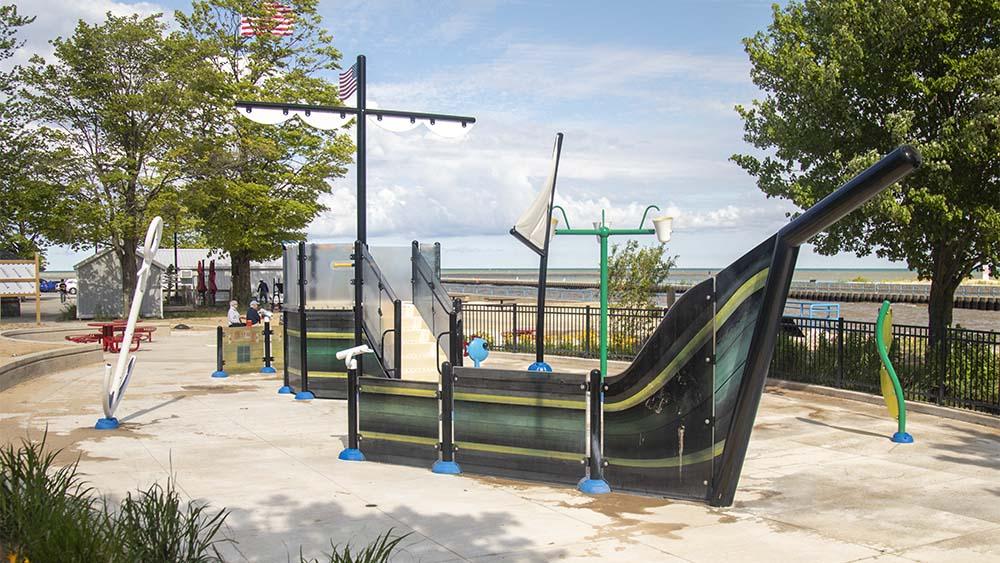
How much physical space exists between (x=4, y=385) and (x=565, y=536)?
43.7ft

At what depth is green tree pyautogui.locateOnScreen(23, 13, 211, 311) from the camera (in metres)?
37.8

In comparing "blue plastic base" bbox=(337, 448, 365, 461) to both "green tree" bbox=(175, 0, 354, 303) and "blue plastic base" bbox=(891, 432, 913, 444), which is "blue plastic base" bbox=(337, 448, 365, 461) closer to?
"blue plastic base" bbox=(891, 432, 913, 444)

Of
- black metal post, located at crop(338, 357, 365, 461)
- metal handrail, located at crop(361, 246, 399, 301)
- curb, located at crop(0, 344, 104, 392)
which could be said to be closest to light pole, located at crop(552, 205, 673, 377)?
metal handrail, located at crop(361, 246, 399, 301)

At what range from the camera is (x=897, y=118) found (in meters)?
16.1

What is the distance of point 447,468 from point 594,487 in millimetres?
1814

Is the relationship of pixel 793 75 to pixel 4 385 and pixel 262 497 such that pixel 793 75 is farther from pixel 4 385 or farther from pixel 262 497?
pixel 4 385

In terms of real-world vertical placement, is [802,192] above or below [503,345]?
above

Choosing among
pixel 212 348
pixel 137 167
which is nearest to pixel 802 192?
pixel 212 348

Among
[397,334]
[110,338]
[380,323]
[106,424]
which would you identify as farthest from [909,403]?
[110,338]

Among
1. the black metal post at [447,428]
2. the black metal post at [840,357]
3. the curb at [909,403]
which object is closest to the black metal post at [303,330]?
the black metal post at [447,428]

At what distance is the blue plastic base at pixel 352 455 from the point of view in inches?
428

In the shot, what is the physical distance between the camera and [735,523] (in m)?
8.09

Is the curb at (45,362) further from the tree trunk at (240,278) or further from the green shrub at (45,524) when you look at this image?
the tree trunk at (240,278)

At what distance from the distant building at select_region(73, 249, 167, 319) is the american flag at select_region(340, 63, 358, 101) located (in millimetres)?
25965
